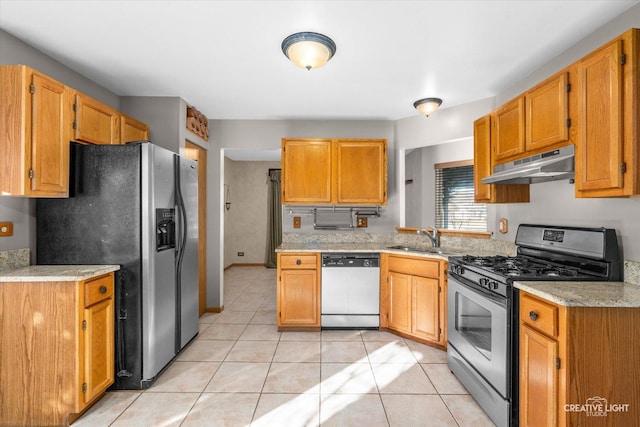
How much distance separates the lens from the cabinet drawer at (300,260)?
3342 millimetres

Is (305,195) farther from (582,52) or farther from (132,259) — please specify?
(582,52)

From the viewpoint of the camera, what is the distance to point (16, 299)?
1.85m

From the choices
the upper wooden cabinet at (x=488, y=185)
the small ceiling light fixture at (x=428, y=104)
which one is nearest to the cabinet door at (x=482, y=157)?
the upper wooden cabinet at (x=488, y=185)

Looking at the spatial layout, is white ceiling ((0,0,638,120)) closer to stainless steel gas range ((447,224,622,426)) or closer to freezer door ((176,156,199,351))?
freezer door ((176,156,199,351))

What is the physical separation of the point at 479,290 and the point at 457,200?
272 centimetres

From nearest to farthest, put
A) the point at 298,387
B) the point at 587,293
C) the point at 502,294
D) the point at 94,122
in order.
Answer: the point at 587,293
the point at 502,294
the point at 298,387
the point at 94,122

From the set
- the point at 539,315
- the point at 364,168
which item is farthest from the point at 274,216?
the point at 539,315

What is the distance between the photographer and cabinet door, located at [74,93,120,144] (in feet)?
7.43

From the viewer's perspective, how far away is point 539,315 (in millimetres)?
1589

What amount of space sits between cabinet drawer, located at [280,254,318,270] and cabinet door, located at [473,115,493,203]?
1.74 metres

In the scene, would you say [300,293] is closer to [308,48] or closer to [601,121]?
[308,48]

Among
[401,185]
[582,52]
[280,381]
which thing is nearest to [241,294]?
[280,381]

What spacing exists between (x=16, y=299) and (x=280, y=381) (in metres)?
1.78

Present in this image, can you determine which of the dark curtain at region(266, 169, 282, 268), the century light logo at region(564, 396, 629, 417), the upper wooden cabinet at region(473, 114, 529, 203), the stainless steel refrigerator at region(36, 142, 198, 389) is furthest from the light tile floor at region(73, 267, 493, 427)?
the dark curtain at region(266, 169, 282, 268)
